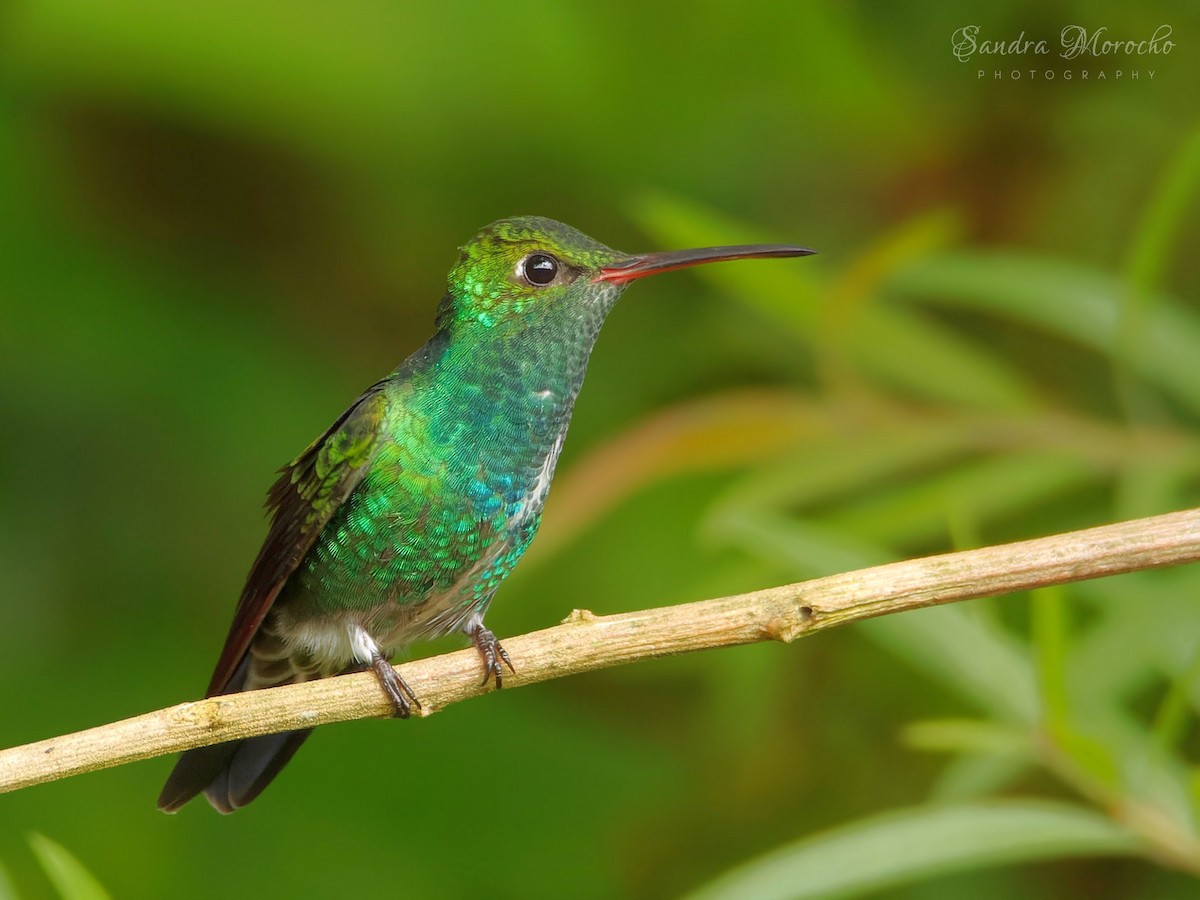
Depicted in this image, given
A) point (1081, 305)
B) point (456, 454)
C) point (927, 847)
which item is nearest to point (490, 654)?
point (456, 454)

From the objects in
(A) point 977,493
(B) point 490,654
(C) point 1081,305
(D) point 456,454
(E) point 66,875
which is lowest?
(E) point 66,875

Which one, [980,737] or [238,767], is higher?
[980,737]

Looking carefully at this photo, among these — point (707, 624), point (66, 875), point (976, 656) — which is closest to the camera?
point (707, 624)

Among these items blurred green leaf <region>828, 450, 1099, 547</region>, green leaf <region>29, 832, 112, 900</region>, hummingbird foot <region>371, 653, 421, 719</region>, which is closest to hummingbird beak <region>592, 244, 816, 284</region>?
hummingbird foot <region>371, 653, 421, 719</region>

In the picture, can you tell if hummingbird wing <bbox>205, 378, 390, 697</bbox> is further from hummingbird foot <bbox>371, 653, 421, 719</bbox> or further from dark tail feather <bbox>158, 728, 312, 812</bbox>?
hummingbird foot <bbox>371, 653, 421, 719</bbox>

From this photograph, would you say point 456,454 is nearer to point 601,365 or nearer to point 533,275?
point 533,275
